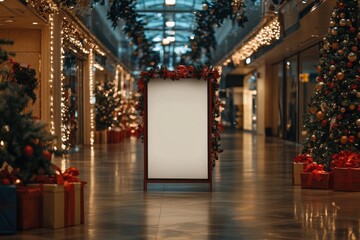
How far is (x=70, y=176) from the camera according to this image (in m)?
10.3

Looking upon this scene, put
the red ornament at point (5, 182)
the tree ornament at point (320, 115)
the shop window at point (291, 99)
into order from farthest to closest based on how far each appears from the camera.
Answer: the shop window at point (291, 99) → the tree ornament at point (320, 115) → the red ornament at point (5, 182)

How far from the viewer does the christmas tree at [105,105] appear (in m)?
35.8

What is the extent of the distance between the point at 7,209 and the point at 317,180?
676cm

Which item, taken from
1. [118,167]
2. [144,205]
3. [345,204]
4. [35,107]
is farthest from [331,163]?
[35,107]

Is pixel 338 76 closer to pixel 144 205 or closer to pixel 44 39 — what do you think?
pixel 144 205

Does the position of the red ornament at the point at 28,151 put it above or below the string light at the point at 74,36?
below

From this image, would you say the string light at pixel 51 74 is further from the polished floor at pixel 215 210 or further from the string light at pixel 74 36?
the polished floor at pixel 215 210

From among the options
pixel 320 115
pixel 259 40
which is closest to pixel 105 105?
pixel 259 40

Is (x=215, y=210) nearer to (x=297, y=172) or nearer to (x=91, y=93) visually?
(x=297, y=172)

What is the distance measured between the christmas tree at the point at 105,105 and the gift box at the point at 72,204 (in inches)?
1004

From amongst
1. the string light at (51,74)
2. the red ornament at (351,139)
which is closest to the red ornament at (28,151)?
the red ornament at (351,139)

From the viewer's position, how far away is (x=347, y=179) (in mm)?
14344

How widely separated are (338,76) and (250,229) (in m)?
6.05

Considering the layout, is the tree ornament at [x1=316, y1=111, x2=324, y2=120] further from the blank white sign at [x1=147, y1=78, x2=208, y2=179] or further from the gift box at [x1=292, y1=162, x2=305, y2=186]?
the blank white sign at [x1=147, y1=78, x2=208, y2=179]
